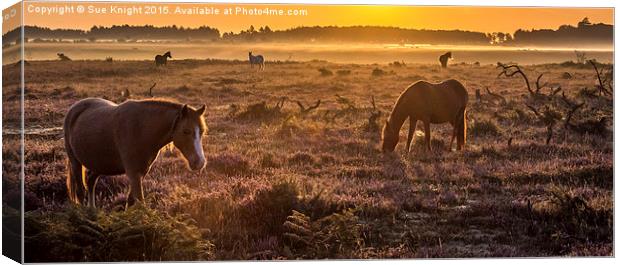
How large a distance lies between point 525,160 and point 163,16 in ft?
16.3

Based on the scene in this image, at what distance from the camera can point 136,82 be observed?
12234 millimetres

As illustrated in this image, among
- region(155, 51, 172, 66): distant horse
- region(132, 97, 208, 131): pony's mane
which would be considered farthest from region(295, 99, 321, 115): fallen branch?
region(132, 97, 208, 131): pony's mane

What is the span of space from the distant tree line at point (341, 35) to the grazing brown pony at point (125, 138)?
2.83 feet

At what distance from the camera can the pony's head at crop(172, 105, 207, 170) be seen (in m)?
11.0

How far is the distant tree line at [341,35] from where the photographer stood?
39.3 feet

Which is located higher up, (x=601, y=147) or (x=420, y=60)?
(x=420, y=60)

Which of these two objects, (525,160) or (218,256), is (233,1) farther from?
(525,160)

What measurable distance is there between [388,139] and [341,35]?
1.55m

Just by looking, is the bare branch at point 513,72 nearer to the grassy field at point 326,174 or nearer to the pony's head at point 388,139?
the grassy field at point 326,174

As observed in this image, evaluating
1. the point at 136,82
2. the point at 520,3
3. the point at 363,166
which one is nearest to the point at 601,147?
the point at 520,3

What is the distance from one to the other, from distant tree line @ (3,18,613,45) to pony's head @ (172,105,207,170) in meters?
1.52

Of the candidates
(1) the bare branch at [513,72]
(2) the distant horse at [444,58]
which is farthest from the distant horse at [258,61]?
(1) the bare branch at [513,72]

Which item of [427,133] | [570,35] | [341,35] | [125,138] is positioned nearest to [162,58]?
[125,138]

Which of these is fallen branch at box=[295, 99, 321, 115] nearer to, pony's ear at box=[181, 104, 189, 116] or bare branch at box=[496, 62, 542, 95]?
pony's ear at box=[181, 104, 189, 116]
